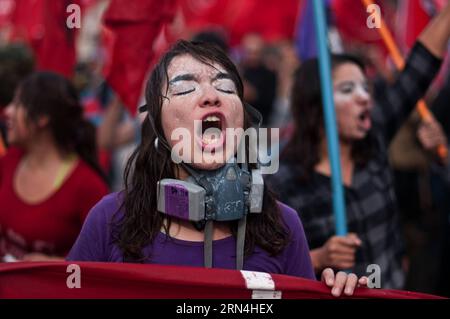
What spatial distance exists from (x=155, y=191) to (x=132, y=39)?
2.08 m

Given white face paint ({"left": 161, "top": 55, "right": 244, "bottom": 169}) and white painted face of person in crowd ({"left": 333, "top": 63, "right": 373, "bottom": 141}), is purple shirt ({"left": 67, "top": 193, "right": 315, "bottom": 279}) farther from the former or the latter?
white painted face of person in crowd ({"left": 333, "top": 63, "right": 373, "bottom": 141})

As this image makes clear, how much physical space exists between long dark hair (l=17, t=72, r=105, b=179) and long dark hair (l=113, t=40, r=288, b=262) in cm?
137

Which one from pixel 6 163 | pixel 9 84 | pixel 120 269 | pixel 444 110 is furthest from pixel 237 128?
pixel 444 110

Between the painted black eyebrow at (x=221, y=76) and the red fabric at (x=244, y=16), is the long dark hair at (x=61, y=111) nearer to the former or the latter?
the painted black eyebrow at (x=221, y=76)

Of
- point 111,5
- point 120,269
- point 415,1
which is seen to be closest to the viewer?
point 120,269

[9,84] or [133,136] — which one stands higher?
[9,84]

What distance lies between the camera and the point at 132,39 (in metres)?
4.60

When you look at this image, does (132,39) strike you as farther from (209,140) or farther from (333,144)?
(209,140)

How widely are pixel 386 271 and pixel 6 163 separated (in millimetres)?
1789

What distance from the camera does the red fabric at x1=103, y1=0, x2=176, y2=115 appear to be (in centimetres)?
451

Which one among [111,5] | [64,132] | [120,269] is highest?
[111,5]

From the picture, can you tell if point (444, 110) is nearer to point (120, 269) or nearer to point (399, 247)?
point (399, 247)

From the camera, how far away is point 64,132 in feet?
13.5

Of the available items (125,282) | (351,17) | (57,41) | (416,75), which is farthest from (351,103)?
(351,17)
